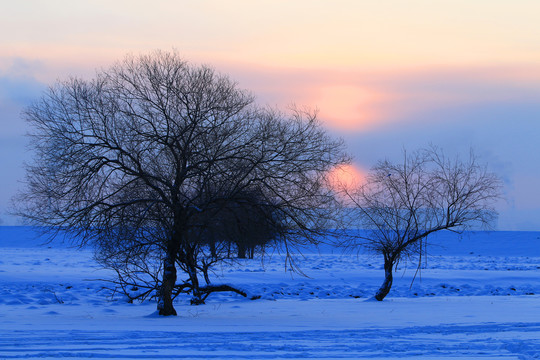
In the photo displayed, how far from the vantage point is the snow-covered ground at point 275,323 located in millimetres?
10703

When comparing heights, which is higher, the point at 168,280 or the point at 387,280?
the point at 168,280

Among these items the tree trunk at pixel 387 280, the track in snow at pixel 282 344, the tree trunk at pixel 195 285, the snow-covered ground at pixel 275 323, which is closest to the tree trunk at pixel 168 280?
the snow-covered ground at pixel 275 323

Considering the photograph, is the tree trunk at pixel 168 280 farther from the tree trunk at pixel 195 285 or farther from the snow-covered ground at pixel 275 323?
the tree trunk at pixel 195 285

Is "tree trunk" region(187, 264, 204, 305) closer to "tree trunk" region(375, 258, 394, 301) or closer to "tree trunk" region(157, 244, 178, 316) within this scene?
"tree trunk" region(157, 244, 178, 316)

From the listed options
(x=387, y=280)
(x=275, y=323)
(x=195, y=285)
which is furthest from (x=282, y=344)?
(x=387, y=280)

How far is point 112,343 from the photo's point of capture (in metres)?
11.3

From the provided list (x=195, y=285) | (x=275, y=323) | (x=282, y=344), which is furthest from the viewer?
(x=195, y=285)

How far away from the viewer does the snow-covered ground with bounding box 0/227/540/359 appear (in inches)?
421

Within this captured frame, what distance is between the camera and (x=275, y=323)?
1578cm

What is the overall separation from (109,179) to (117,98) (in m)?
2.10

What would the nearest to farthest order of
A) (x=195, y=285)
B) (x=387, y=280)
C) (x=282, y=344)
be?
(x=282, y=344)
(x=195, y=285)
(x=387, y=280)

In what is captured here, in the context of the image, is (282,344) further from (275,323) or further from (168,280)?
(168,280)

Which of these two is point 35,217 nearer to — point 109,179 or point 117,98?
point 109,179

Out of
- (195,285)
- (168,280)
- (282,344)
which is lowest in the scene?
(282,344)
